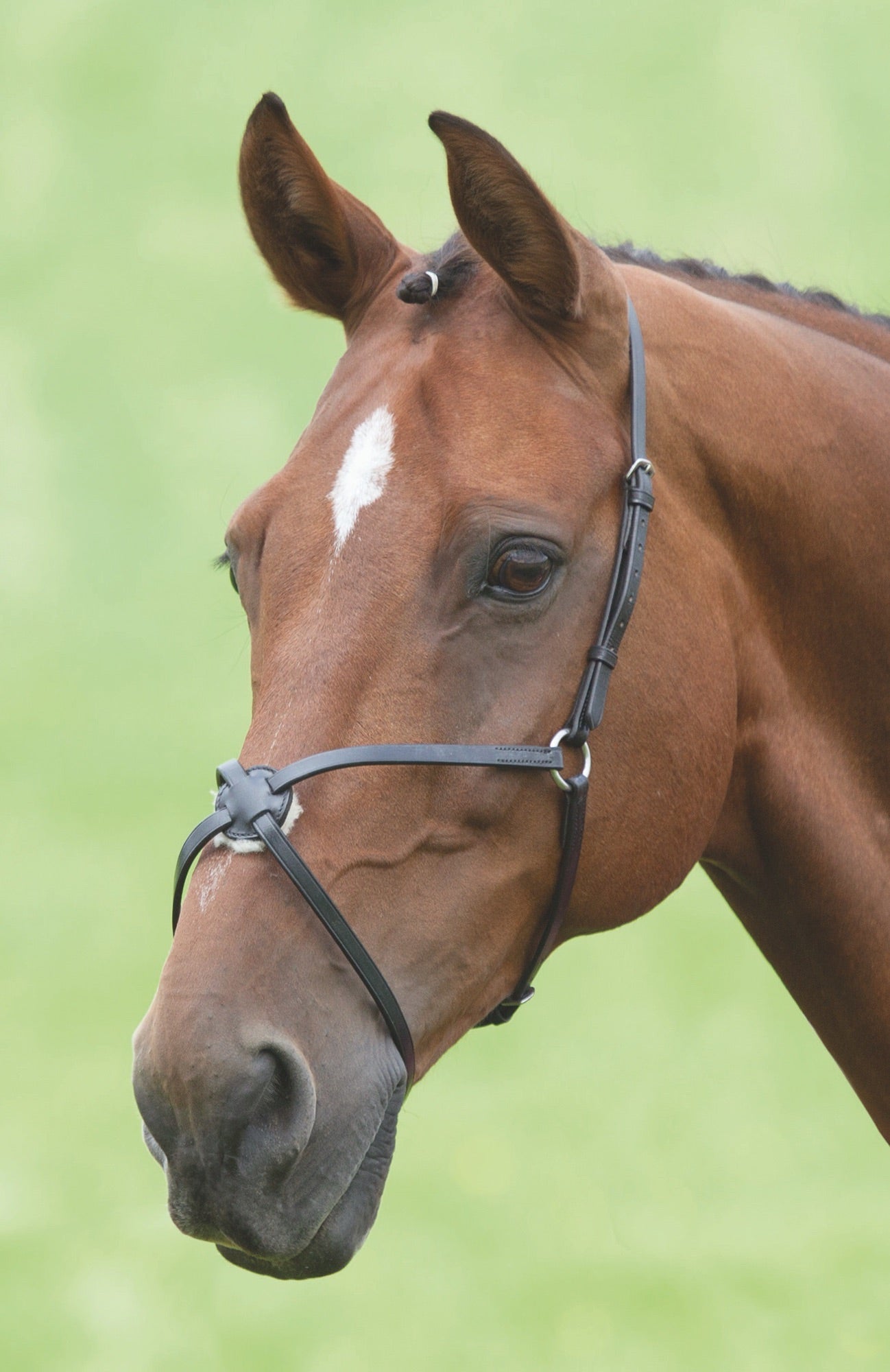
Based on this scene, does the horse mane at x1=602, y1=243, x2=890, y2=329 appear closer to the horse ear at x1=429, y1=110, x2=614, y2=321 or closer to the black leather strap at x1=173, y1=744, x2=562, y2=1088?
the horse ear at x1=429, y1=110, x2=614, y2=321

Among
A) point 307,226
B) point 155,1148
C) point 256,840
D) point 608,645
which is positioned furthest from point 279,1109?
point 307,226

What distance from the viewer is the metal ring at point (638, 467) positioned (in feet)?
5.56

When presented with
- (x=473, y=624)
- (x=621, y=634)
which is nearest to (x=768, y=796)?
(x=621, y=634)

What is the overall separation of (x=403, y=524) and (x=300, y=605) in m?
0.15

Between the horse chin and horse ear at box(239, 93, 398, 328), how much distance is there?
45.1 inches

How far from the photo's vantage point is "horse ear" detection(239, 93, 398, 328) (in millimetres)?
1887

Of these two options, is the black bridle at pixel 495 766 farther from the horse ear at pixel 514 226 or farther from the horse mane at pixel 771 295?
the horse mane at pixel 771 295

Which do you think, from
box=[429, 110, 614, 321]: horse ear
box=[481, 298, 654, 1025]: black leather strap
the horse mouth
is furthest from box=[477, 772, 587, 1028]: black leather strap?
box=[429, 110, 614, 321]: horse ear

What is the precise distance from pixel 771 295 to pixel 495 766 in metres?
1.04

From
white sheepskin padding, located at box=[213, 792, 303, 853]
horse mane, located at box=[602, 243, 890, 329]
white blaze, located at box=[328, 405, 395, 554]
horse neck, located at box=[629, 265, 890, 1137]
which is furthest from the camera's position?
horse mane, located at box=[602, 243, 890, 329]

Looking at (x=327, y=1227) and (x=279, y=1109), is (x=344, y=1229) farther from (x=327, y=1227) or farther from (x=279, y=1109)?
(x=279, y=1109)

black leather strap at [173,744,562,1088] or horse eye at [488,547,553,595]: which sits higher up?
horse eye at [488,547,553,595]

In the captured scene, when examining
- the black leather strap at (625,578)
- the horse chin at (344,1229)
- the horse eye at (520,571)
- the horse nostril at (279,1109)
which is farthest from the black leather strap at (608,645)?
the horse nostril at (279,1109)

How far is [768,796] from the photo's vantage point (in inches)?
72.7
